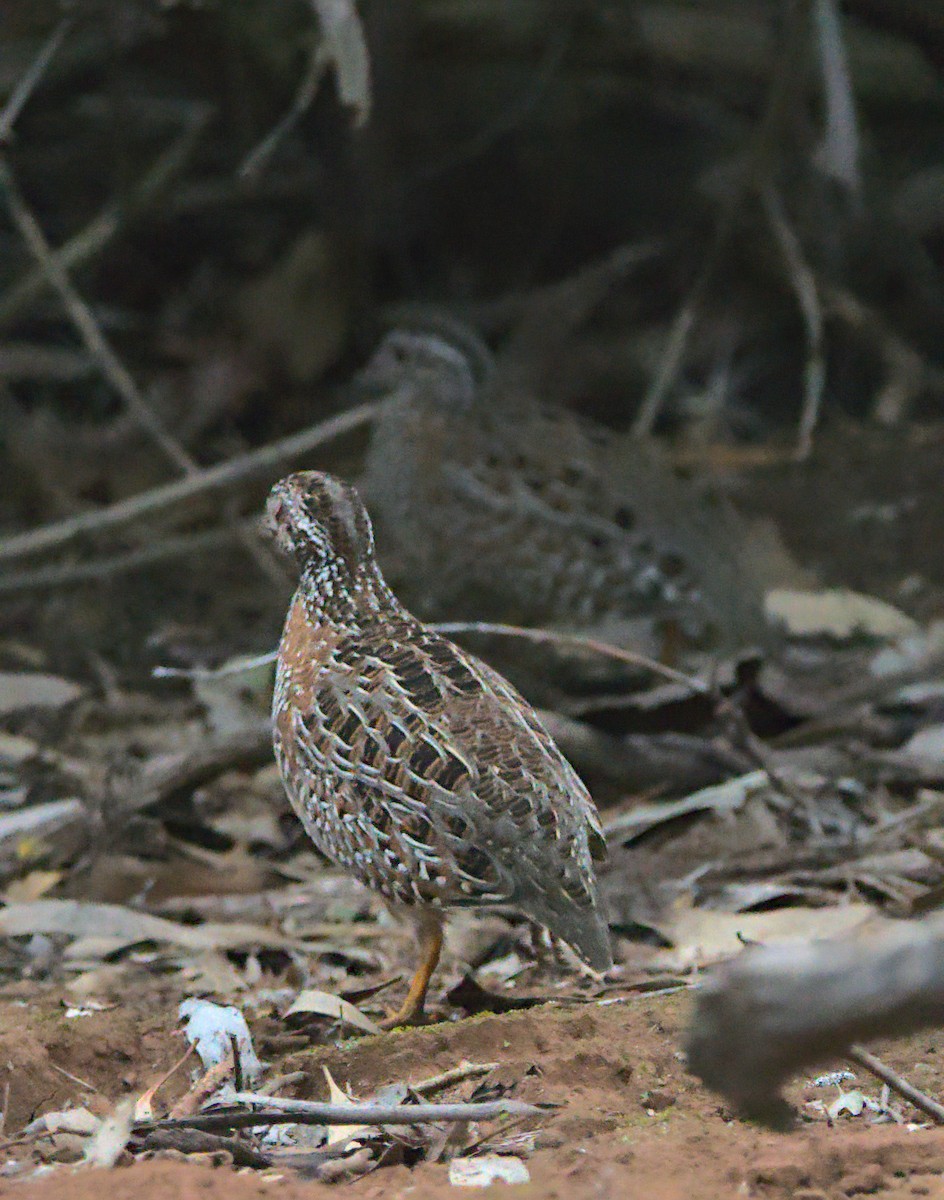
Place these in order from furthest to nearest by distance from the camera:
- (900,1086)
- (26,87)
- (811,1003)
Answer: (26,87) < (900,1086) < (811,1003)

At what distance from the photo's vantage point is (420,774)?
12.5 feet

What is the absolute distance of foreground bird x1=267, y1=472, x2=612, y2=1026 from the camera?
3.70m

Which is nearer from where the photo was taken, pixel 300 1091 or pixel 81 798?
pixel 300 1091

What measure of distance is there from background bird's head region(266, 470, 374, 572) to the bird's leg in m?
0.93

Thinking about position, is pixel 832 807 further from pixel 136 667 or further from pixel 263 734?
pixel 136 667

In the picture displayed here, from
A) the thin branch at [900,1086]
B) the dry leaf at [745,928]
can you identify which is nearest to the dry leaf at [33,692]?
the dry leaf at [745,928]

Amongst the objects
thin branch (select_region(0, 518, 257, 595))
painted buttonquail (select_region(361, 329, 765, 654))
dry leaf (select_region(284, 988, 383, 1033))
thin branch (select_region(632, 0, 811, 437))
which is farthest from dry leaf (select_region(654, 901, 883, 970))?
thin branch (select_region(632, 0, 811, 437))

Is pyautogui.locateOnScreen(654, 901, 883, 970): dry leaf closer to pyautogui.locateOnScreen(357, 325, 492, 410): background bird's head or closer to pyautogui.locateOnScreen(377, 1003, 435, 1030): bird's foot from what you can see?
pyautogui.locateOnScreen(377, 1003, 435, 1030): bird's foot

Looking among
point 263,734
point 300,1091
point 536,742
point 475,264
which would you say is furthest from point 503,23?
point 300,1091

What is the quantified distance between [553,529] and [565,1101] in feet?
15.0

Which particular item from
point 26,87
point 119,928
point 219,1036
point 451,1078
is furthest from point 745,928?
point 26,87

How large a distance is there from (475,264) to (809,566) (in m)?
3.36

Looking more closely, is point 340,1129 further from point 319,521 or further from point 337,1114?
point 319,521

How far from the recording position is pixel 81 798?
546cm
